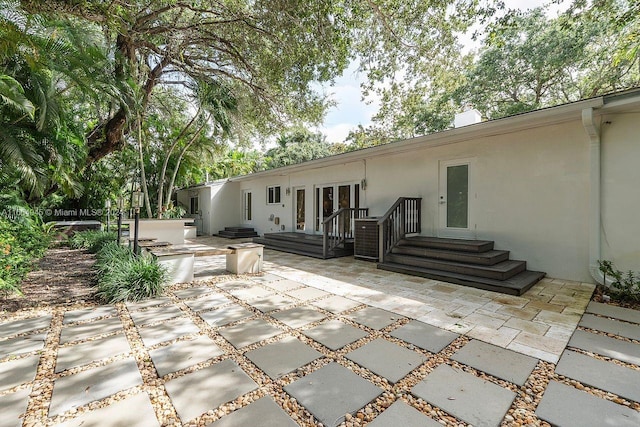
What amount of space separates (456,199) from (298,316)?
196 inches

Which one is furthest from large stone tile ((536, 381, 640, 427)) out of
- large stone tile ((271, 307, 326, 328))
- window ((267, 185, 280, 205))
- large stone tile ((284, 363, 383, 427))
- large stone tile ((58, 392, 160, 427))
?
window ((267, 185, 280, 205))

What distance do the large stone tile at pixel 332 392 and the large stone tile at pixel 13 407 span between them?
5.57ft

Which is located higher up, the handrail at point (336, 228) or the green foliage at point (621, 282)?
the handrail at point (336, 228)

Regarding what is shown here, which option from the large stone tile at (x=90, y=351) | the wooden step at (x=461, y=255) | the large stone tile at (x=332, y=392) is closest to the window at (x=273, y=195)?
the wooden step at (x=461, y=255)

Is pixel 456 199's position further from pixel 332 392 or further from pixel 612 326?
pixel 332 392

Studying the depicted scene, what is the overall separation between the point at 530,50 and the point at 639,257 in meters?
12.6

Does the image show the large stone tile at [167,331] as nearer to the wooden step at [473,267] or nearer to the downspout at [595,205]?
the wooden step at [473,267]

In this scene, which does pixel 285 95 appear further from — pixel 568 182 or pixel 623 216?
pixel 623 216

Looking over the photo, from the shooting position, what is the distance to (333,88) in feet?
25.9

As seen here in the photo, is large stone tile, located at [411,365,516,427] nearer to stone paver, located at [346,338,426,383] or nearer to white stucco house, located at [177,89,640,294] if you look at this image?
stone paver, located at [346,338,426,383]

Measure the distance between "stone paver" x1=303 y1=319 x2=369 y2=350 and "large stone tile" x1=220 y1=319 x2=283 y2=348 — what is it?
16.2 inches

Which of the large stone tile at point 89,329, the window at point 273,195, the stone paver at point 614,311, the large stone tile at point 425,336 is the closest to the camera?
the large stone tile at point 425,336

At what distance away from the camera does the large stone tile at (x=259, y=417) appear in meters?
1.76

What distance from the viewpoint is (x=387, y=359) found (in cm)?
256
